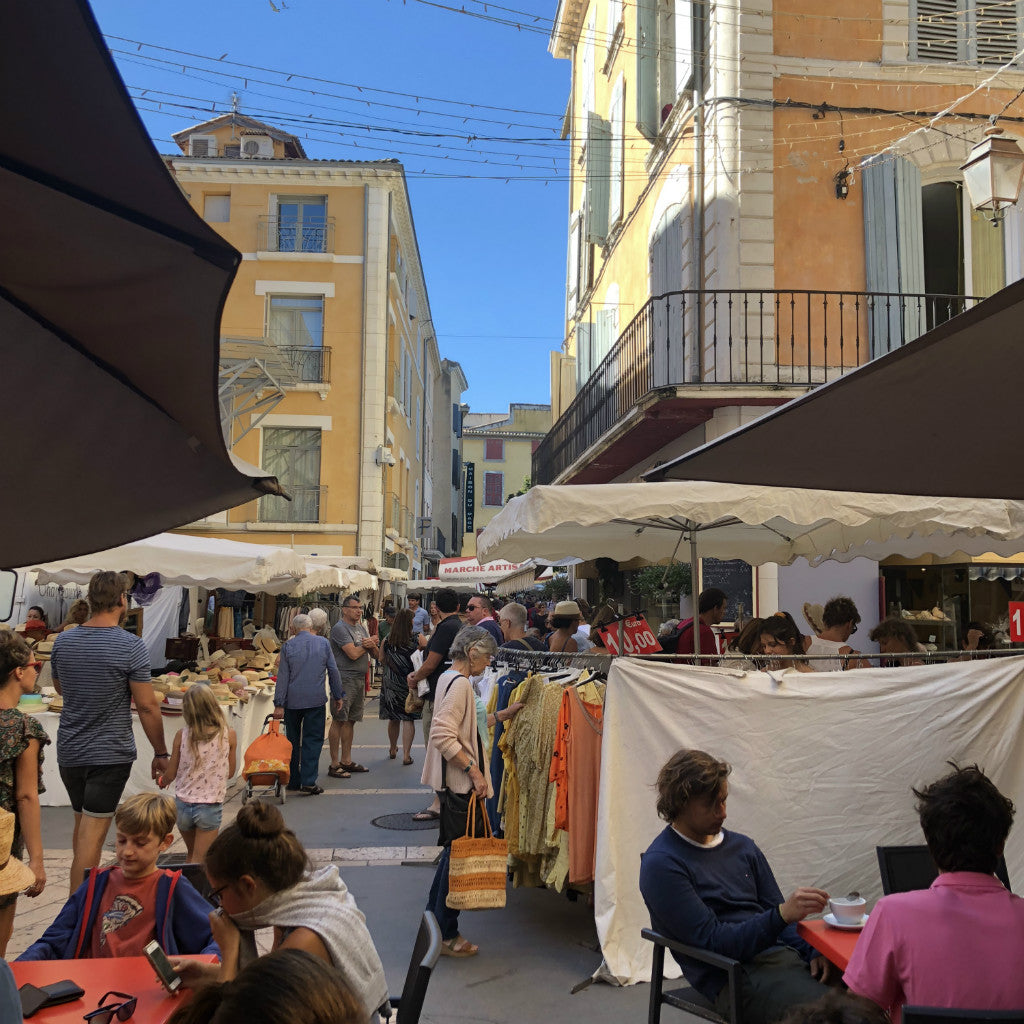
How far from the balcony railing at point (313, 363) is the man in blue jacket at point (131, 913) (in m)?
24.8

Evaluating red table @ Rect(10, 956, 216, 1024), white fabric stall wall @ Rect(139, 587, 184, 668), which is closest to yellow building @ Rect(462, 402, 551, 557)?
white fabric stall wall @ Rect(139, 587, 184, 668)

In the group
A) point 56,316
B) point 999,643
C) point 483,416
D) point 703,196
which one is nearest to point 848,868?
point 56,316

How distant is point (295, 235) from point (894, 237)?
19.7 m

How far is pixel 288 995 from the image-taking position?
5.08 ft

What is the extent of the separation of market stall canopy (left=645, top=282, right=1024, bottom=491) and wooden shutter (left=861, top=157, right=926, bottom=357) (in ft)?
31.1

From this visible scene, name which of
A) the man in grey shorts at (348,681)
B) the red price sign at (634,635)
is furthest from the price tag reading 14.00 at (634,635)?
the man in grey shorts at (348,681)

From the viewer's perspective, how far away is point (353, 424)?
27688 millimetres

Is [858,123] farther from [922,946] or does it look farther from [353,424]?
[353,424]

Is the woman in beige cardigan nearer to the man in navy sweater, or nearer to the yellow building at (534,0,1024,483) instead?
the man in navy sweater

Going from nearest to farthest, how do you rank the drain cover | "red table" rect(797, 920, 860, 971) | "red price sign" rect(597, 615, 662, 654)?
"red table" rect(797, 920, 860, 971) < "red price sign" rect(597, 615, 662, 654) < the drain cover

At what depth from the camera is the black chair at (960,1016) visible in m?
2.38

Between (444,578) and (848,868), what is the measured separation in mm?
19243

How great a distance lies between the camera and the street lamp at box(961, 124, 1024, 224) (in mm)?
8844

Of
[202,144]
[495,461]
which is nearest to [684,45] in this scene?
[202,144]
